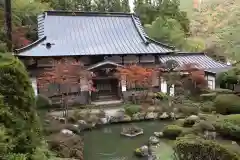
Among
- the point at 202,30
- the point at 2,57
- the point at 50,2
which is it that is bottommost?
the point at 2,57

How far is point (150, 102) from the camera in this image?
18672 mm

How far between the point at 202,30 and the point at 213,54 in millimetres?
5868

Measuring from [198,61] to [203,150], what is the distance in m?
15.3

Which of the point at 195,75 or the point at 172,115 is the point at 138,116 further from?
the point at 195,75

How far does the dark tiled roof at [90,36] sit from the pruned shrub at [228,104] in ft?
27.7

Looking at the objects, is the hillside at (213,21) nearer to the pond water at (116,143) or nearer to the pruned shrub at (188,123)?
the pruned shrub at (188,123)

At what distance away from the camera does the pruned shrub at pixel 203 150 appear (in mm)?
7289

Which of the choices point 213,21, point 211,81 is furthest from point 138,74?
point 213,21

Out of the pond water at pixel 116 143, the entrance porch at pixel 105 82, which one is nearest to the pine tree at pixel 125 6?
the entrance porch at pixel 105 82

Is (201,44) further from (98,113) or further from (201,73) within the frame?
(98,113)

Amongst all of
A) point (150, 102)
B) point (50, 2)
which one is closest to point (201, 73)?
point (150, 102)

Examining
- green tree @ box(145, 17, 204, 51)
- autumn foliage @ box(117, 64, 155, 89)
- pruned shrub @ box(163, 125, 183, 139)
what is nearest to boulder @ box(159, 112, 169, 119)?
autumn foliage @ box(117, 64, 155, 89)

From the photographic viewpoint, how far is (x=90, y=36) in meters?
22.2

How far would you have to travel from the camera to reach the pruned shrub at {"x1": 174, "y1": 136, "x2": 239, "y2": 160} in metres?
7.29
